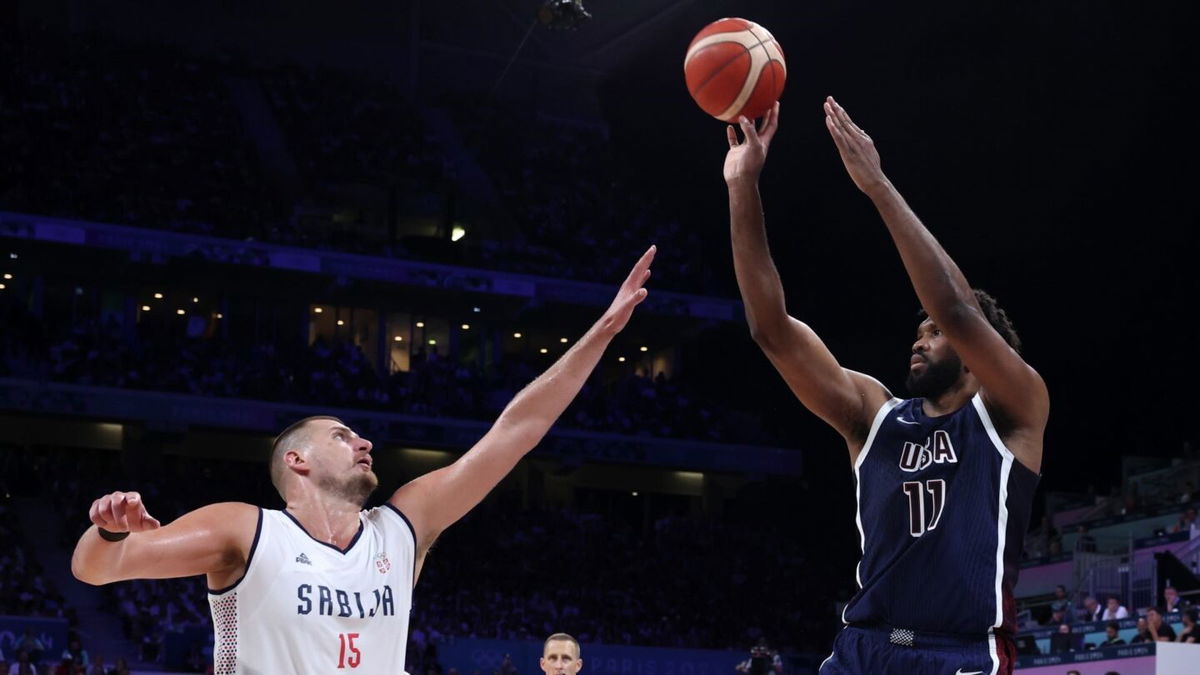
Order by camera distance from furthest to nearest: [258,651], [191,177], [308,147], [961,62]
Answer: [308,147]
[191,177]
[961,62]
[258,651]

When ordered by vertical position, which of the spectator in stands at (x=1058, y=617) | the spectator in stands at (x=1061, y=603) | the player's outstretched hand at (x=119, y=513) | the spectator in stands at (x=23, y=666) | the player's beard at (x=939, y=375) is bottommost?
the spectator in stands at (x=23, y=666)

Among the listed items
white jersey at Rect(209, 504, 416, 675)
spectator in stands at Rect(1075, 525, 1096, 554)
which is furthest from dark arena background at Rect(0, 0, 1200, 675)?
white jersey at Rect(209, 504, 416, 675)

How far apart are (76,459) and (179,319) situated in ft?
14.1

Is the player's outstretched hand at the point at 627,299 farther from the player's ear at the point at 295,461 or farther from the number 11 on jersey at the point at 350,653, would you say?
the number 11 on jersey at the point at 350,653

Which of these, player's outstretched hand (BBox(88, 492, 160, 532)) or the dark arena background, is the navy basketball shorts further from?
the dark arena background

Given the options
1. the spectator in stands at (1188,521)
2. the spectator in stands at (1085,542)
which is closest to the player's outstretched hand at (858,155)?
the spectator in stands at (1188,521)

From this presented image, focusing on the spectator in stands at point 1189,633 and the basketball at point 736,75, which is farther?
the spectator in stands at point 1189,633

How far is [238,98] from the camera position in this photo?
→ 39.1m

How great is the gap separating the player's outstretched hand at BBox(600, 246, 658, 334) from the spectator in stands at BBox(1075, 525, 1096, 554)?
21881 millimetres

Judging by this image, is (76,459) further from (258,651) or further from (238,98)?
(258,651)

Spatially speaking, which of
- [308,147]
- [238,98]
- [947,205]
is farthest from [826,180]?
[238,98]

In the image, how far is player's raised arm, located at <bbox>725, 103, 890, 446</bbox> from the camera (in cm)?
493

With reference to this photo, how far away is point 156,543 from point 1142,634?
52.9 feet

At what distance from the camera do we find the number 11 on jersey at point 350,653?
4.32m
